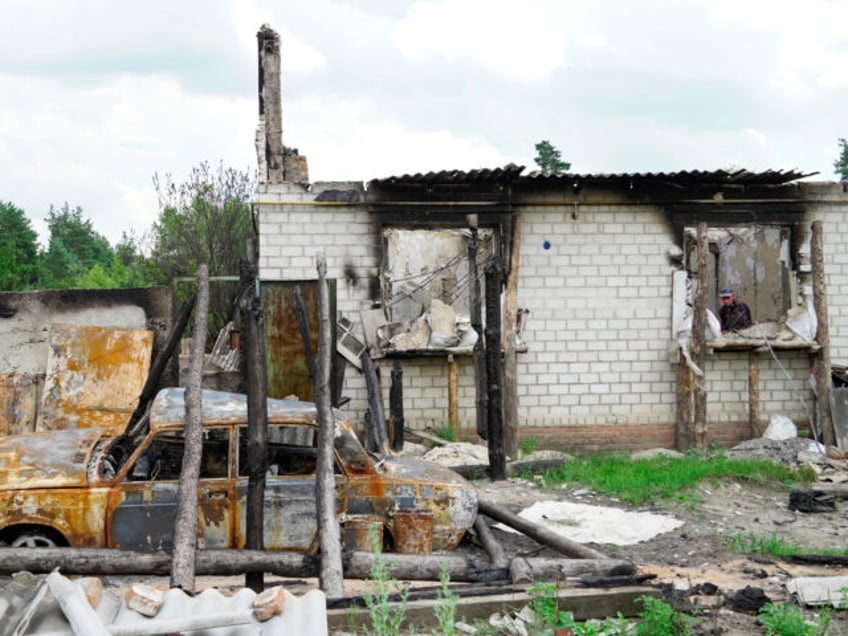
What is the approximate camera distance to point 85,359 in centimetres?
1130

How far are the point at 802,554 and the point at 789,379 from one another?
6332 mm

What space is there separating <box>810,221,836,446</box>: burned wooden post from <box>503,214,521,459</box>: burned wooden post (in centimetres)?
421

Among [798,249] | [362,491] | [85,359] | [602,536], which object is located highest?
[798,249]

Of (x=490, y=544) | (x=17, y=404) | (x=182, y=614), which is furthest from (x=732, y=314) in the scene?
(x=182, y=614)

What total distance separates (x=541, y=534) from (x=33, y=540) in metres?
3.95

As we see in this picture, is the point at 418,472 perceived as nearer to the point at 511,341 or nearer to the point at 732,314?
the point at 511,341

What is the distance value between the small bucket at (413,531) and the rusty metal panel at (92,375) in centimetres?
531

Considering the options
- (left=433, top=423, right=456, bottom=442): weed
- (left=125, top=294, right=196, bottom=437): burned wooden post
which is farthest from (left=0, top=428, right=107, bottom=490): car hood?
(left=433, top=423, right=456, bottom=442): weed

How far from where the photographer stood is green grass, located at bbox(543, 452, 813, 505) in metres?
9.89

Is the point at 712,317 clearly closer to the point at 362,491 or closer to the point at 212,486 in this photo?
the point at 362,491

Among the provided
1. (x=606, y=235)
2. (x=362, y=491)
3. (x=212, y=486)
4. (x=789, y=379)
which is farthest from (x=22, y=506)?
(x=789, y=379)

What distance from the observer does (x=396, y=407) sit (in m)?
11.7

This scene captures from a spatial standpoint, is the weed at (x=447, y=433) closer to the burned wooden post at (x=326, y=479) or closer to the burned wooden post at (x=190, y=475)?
the burned wooden post at (x=326, y=479)

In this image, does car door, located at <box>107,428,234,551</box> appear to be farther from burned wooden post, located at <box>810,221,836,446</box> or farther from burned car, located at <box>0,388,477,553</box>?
burned wooden post, located at <box>810,221,836,446</box>
